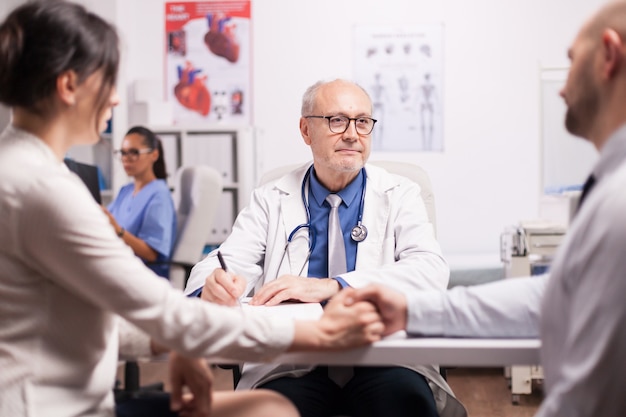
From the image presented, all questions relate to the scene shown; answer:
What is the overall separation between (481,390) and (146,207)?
1889mm

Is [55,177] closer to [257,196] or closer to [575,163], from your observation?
[257,196]

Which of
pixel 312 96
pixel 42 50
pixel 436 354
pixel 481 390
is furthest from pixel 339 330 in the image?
pixel 481 390

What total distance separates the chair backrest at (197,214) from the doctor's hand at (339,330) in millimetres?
2371

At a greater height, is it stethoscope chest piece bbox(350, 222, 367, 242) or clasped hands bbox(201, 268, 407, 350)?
stethoscope chest piece bbox(350, 222, 367, 242)

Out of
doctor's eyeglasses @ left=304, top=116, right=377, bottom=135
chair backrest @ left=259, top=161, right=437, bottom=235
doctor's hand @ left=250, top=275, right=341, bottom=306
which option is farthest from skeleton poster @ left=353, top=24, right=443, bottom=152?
doctor's hand @ left=250, top=275, right=341, bottom=306

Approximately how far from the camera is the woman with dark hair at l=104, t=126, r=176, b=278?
366cm

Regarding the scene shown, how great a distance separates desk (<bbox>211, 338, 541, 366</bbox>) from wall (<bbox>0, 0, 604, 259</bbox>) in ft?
13.3

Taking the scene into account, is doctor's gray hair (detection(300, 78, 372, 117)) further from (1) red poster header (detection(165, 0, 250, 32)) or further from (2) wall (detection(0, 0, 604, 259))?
(1) red poster header (detection(165, 0, 250, 32))

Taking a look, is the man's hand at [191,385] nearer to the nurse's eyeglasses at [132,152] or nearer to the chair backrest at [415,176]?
the chair backrest at [415,176]

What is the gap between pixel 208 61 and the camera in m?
5.39

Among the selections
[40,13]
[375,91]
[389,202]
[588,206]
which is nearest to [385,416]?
[389,202]

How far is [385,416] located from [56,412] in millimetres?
809

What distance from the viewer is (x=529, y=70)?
516 centimetres

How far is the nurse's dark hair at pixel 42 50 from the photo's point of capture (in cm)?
104
